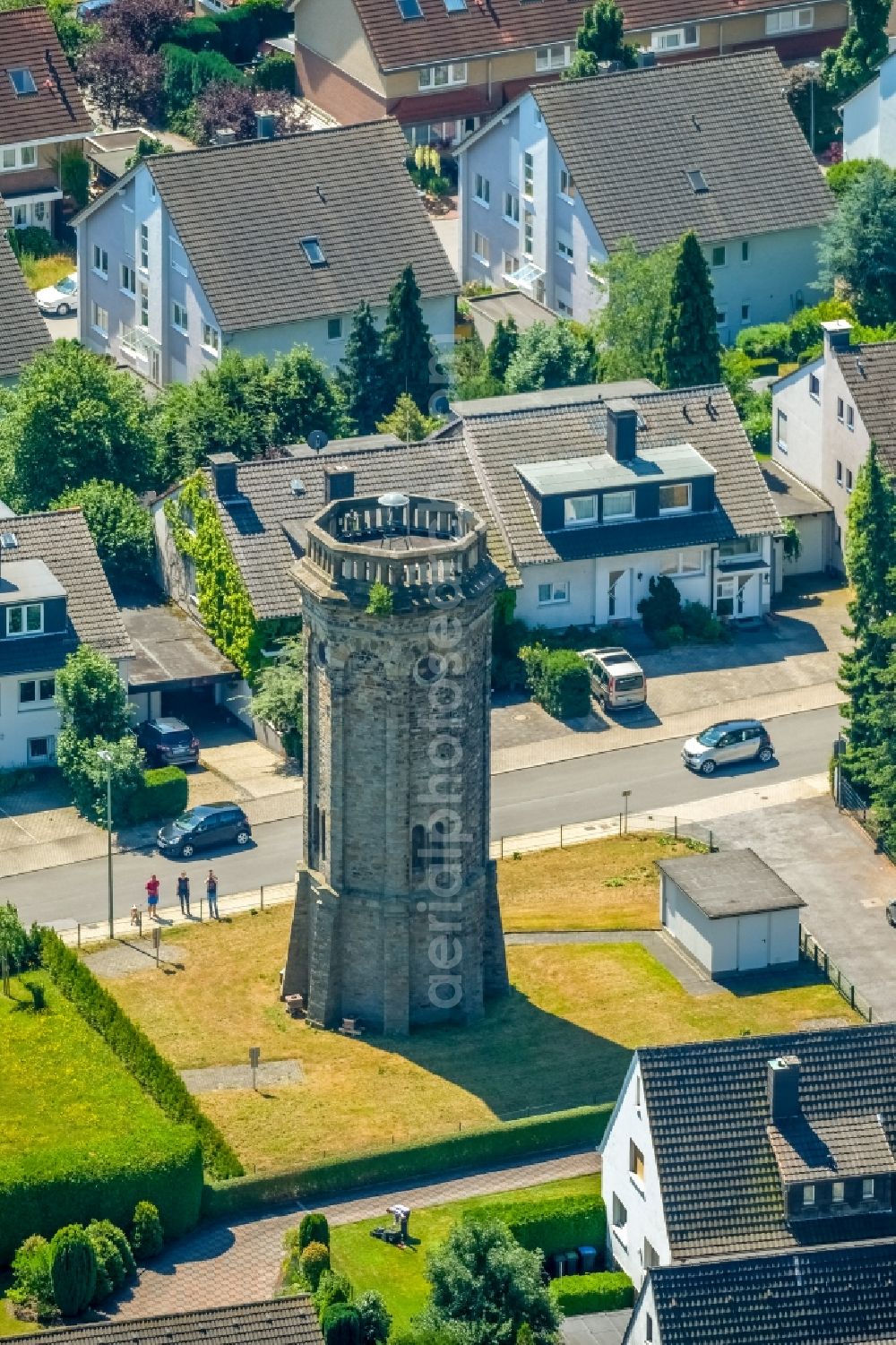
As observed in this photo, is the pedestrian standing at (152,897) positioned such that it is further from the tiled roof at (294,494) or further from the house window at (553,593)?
the house window at (553,593)

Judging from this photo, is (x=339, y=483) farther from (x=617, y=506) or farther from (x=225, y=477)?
(x=617, y=506)

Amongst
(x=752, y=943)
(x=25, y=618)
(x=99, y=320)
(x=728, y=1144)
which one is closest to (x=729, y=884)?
(x=752, y=943)

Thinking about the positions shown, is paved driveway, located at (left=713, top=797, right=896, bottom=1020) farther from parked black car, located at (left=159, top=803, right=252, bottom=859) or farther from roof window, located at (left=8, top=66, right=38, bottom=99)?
roof window, located at (left=8, top=66, right=38, bottom=99)

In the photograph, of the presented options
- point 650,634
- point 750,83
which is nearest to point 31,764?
point 650,634

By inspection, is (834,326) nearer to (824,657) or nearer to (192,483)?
(824,657)

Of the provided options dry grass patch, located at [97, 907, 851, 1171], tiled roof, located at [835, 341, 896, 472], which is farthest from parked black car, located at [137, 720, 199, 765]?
tiled roof, located at [835, 341, 896, 472]
